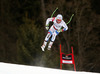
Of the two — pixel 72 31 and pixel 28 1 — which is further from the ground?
pixel 28 1

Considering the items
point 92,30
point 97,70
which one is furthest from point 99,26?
point 97,70

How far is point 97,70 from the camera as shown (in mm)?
8258

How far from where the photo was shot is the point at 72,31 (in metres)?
6.70

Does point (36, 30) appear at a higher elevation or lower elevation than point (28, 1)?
lower

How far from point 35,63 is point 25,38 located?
1249 mm

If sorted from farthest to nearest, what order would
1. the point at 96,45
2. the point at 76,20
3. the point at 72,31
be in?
the point at 96,45, the point at 72,31, the point at 76,20

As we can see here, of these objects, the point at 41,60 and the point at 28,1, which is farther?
the point at 28,1

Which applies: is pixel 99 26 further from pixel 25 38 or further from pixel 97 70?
pixel 25 38

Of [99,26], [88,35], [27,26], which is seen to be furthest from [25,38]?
[99,26]

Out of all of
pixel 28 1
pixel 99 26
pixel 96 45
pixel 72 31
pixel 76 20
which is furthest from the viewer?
pixel 28 1

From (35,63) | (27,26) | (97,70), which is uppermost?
(27,26)

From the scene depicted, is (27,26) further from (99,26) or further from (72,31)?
(99,26)

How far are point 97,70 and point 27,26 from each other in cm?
426

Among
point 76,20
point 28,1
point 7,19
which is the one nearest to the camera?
point 76,20
